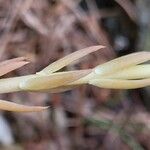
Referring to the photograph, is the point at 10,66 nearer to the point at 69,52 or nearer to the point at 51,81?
the point at 51,81

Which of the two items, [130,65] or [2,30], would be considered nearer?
[130,65]

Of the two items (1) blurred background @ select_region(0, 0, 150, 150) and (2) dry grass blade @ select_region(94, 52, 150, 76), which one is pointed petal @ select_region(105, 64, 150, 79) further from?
(1) blurred background @ select_region(0, 0, 150, 150)

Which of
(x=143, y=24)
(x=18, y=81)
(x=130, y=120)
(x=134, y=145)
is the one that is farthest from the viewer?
(x=143, y=24)

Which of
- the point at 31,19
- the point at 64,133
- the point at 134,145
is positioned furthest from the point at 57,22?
the point at 134,145

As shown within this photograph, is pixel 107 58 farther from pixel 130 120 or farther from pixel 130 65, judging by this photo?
pixel 130 65

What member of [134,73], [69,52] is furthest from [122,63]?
[69,52]
